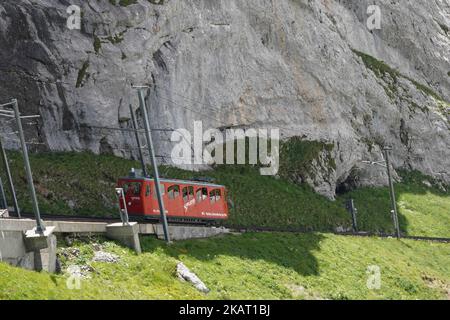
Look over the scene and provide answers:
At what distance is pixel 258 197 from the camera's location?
5950cm

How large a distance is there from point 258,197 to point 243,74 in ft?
39.9

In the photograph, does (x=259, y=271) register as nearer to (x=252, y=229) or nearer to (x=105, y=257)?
(x=252, y=229)

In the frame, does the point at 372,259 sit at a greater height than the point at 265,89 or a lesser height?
lesser

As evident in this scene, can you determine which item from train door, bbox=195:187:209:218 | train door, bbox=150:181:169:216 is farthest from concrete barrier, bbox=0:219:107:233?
train door, bbox=195:187:209:218

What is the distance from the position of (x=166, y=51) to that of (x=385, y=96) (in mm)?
31705

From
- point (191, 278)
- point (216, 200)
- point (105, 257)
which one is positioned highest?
point (105, 257)

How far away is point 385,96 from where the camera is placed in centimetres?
8125

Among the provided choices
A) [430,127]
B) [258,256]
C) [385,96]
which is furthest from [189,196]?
[430,127]

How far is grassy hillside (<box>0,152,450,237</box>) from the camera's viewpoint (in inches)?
1866

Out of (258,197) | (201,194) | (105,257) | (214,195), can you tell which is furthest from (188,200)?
(258,197)

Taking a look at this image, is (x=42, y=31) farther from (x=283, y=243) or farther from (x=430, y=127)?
(x=430, y=127)
